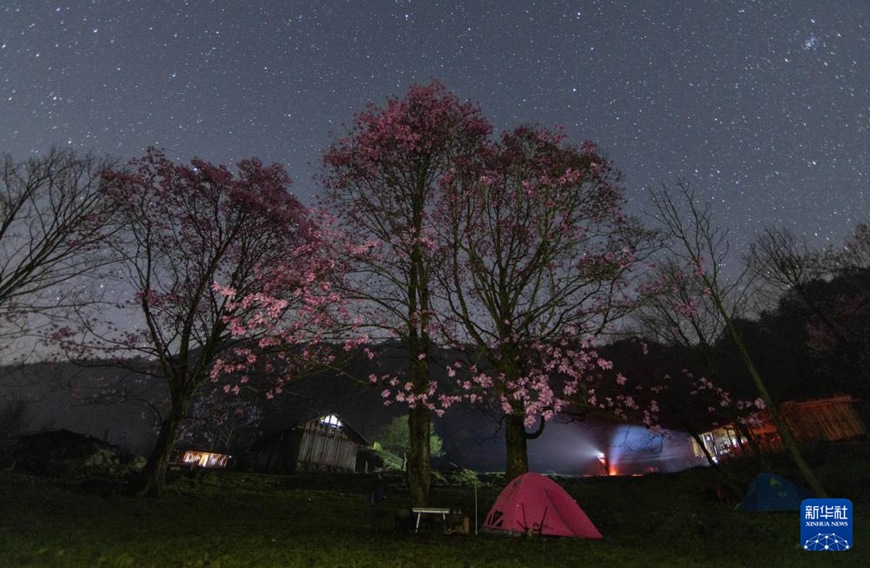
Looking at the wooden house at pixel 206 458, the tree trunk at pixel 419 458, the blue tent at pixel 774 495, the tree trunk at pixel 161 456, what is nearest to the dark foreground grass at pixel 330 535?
the blue tent at pixel 774 495

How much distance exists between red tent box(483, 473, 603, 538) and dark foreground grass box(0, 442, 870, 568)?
417 mm

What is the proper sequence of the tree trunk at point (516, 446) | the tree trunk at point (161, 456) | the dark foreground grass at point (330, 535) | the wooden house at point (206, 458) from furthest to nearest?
1. the wooden house at point (206, 458)
2. the tree trunk at point (161, 456)
3. the tree trunk at point (516, 446)
4. the dark foreground grass at point (330, 535)

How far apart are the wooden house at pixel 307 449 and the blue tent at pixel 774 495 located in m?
37.4

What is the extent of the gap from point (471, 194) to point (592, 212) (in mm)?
4319

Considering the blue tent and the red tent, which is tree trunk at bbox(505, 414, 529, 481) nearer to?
the red tent

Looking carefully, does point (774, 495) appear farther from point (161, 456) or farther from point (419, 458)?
point (161, 456)

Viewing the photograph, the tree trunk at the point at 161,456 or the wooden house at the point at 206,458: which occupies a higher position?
the tree trunk at the point at 161,456

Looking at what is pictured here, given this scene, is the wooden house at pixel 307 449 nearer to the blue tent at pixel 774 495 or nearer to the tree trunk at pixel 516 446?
the tree trunk at pixel 516 446

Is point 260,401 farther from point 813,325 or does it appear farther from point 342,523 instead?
point 813,325

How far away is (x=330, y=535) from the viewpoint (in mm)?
10664

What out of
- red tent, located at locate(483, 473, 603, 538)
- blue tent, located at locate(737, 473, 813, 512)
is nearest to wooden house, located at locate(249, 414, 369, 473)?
red tent, located at locate(483, 473, 603, 538)

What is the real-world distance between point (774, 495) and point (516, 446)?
11.0 m

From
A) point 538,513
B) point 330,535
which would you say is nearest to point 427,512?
point 330,535

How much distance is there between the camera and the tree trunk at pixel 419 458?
13.5 meters
